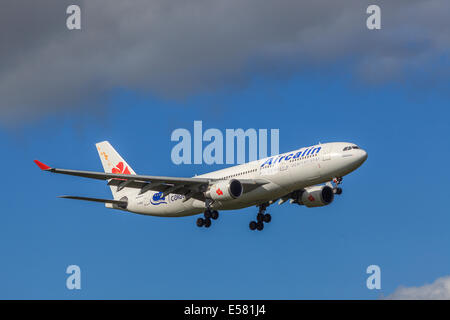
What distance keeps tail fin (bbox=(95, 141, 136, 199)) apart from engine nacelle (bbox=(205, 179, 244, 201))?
50.8ft

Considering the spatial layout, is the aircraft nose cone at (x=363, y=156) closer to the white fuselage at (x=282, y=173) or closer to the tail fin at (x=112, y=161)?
the white fuselage at (x=282, y=173)

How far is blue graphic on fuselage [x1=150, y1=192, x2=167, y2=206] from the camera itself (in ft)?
227

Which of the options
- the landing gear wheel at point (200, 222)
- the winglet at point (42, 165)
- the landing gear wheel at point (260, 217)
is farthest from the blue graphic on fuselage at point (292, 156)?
the winglet at point (42, 165)

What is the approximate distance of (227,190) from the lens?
204 ft

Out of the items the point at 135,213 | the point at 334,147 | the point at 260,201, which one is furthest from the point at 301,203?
the point at 135,213

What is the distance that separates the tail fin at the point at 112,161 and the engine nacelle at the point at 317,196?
58.7 feet

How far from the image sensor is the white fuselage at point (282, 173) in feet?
195

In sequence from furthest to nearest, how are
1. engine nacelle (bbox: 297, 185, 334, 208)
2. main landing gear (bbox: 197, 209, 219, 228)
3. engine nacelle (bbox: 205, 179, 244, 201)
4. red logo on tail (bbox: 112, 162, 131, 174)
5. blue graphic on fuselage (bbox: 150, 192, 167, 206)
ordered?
red logo on tail (bbox: 112, 162, 131, 174) < blue graphic on fuselage (bbox: 150, 192, 167, 206) < engine nacelle (bbox: 297, 185, 334, 208) < main landing gear (bbox: 197, 209, 219, 228) < engine nacelle (bbox: 205, 179, 244, 201)

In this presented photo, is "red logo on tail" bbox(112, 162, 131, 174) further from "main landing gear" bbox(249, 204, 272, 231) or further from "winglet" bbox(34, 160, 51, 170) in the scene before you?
"winglet" bbox(34, 160, 51, 170)

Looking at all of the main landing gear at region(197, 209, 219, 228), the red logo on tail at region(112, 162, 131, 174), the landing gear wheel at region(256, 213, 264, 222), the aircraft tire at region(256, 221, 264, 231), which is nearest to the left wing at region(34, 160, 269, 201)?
the main landing gear at region(197, 209, 219, 228)
